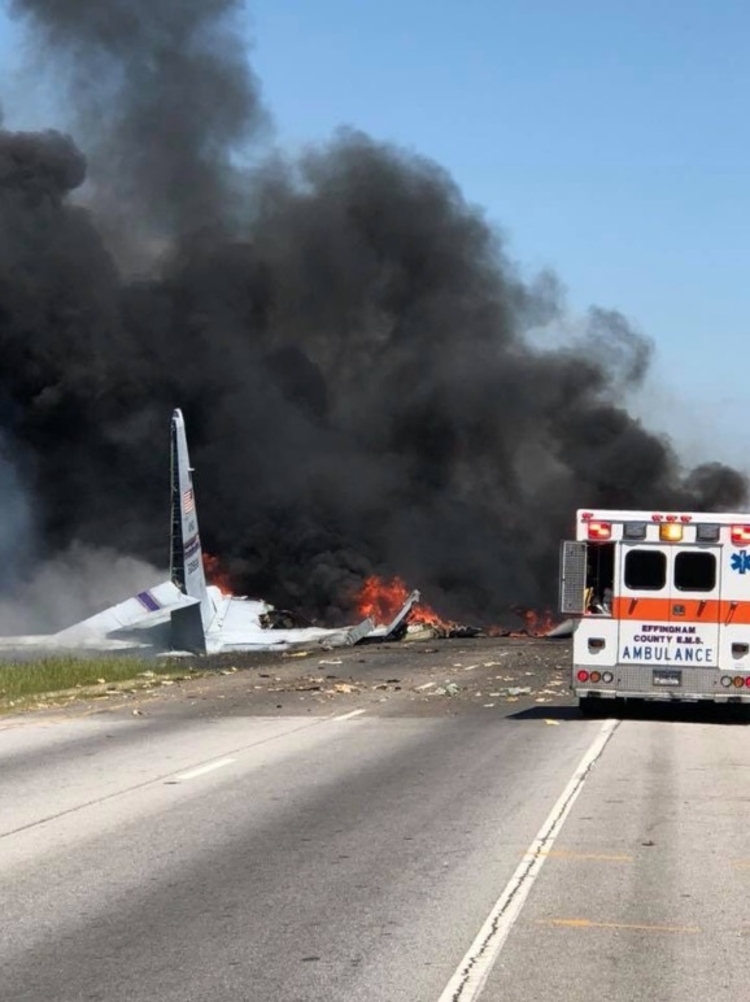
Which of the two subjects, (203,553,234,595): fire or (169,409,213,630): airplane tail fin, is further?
(203,553,234,595): fire

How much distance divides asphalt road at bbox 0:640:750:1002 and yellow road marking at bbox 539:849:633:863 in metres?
0.03

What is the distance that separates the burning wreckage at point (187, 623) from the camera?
35562 mm

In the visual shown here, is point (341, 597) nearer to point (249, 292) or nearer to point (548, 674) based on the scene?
point (249, 292)

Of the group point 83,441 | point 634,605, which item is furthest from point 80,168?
point 634,605

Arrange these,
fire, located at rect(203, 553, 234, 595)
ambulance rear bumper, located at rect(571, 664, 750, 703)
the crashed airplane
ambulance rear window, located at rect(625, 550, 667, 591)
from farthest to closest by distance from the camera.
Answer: fire, located at rect(203, 553, 234, 595), the crashed airplane, ambulance rear window, located at rect(625, 550, 667, 591), ambulance rear bumper, located at rect(571, 664, 750, 703)

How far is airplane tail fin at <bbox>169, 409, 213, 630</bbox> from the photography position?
40750 millimetres

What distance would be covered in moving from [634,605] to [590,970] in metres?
13.6

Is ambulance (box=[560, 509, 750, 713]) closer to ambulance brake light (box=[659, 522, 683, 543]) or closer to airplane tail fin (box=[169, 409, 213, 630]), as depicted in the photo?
ambulance brake light (box=[659, 522, 683, 543])

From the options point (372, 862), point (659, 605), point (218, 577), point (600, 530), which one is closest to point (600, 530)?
point (600, 530)

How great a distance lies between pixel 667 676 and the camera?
66.0 feet

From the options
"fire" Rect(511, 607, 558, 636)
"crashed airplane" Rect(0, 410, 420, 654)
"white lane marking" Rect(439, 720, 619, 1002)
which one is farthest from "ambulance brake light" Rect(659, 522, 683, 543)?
"fire" Rect(511, 607, 558, 636)

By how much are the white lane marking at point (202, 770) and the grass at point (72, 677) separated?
782cm

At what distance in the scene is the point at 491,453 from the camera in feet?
244

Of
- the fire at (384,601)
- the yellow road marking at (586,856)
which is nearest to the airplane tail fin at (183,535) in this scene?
the fire at (384,601)
